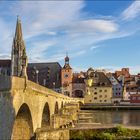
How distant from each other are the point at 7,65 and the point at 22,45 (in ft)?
44.1

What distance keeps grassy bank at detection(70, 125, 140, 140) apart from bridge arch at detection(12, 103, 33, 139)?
10.2 feet

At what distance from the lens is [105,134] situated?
2811cm

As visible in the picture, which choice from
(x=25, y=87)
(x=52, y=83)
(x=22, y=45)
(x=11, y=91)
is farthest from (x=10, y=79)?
(x=52, y=83)

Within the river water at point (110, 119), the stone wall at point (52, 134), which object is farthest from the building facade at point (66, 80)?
the stone wall at point (52, 134)

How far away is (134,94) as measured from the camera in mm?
129250

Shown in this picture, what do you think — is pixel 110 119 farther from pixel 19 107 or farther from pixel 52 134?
pixel 19 107

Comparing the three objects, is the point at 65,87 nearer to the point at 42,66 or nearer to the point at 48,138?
the point at 42,66

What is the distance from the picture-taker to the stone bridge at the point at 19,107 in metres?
19.3

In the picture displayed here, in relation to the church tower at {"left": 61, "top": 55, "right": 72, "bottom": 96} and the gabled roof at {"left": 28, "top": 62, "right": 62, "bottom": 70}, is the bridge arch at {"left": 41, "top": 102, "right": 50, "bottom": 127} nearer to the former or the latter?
the church tower at {"left": 61, "top": 55, "right": 72, "bottom": 96}

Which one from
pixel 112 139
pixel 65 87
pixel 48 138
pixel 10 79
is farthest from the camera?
pixel 65 87

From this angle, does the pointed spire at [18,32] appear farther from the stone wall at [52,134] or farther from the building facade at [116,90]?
the stone wall at [52,134]

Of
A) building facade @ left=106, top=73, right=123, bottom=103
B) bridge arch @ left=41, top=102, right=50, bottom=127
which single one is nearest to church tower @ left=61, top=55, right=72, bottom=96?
building facade @ left=106, top=73, right=123, bottom=103

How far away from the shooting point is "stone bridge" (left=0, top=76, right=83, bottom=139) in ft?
63.4

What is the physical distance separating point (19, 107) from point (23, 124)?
4.37m
